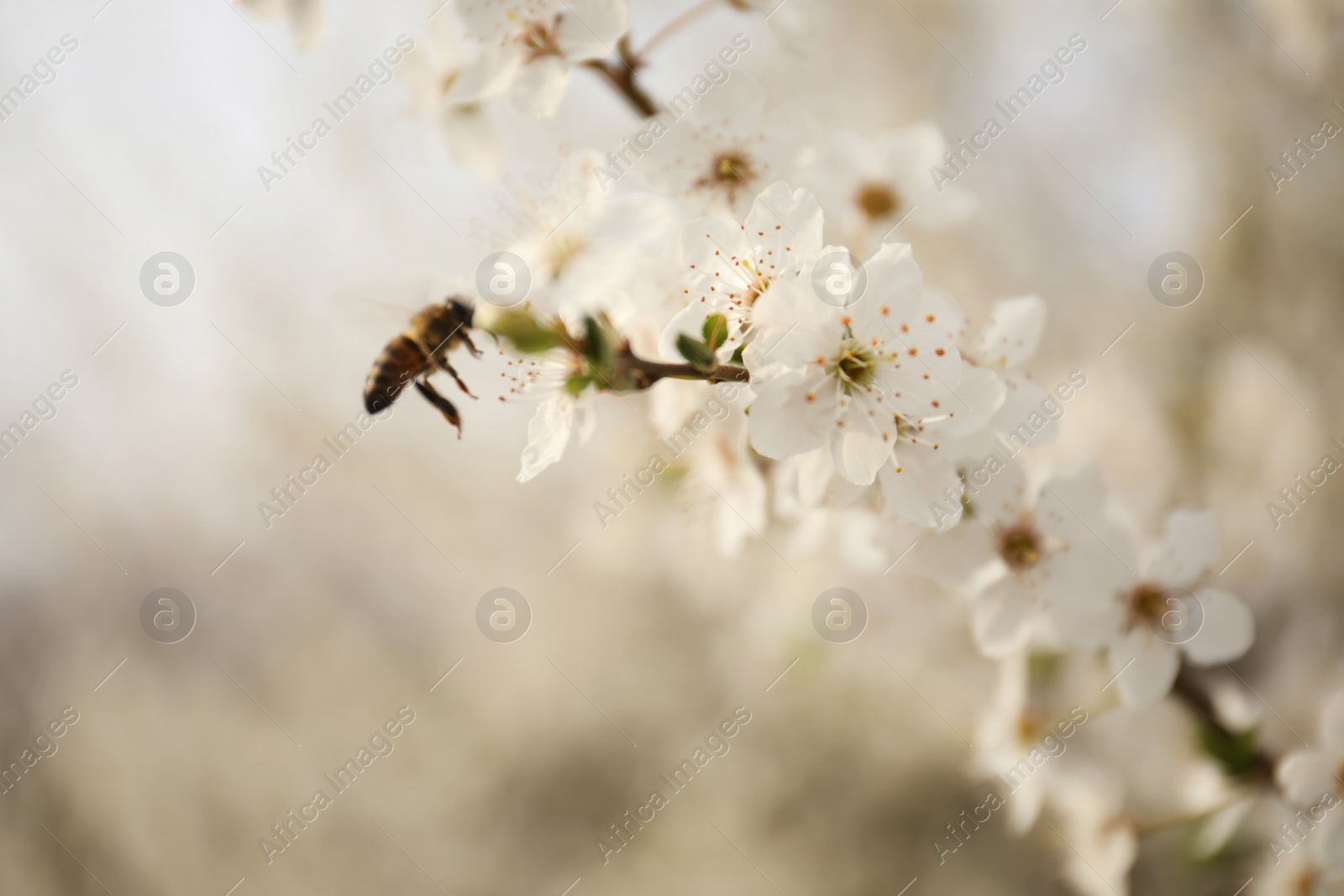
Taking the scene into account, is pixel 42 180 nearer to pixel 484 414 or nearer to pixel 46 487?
pixel 46 487

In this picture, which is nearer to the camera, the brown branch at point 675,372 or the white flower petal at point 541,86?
the brown branch at point 675,372

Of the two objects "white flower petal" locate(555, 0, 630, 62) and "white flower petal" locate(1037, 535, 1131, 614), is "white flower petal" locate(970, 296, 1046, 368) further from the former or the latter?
"white flower petal" locate(555, 0, 630, 62)

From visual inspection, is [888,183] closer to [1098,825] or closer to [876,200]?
[876,200]

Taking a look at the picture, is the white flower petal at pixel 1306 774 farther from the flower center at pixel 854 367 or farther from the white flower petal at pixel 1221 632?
the flower center at pixel 854 367

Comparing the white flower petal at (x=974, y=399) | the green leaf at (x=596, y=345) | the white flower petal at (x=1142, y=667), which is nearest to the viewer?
the green leaf at (x=596, y=345)

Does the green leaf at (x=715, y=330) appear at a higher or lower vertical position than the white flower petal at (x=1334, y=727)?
higher

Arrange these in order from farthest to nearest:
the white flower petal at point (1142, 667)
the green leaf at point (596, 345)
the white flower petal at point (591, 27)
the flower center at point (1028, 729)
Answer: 1. the flower center at point (1028, 729)
2. the white flower petal at point (1142, 667)
3. the white flower petal at point (591, 27)
4. the green leaf at point (596, 345)

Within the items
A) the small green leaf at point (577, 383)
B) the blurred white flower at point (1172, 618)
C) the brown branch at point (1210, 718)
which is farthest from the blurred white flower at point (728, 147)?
the brown branch at point (1210, 718)
